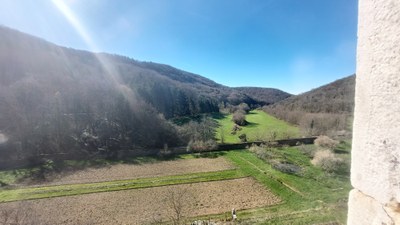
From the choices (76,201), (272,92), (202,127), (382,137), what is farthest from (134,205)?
(272,92)

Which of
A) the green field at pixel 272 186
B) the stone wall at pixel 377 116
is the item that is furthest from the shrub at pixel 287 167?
the stone wall at pixel 377 116

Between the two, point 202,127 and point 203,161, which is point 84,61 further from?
point 203,161

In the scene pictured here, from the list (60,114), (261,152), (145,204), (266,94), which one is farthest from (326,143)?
(266,94)

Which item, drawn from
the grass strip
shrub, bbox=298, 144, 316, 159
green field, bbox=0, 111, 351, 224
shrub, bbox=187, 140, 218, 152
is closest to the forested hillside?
shrub, bbox=298, 144, 316, 159

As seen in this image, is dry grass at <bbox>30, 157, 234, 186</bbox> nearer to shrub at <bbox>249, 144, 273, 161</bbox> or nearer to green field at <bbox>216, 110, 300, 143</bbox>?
shrub at <bbox>249, 144, 273, 161</bbox>

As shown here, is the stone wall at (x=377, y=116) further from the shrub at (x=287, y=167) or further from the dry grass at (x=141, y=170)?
the shrub at (x=287, y=167)

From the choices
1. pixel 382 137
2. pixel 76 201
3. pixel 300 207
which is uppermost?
pixel 382 137
